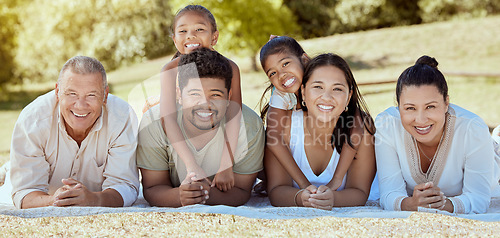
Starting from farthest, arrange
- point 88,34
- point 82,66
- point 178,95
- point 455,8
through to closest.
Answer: point 455,8 → point 88,34 → point 178,95 → point 82,66

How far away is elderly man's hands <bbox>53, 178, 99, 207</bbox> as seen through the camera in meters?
3.46

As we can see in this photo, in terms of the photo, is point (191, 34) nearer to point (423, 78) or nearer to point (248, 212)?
point (248, 212)

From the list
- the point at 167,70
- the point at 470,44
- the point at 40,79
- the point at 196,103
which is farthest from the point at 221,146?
the point at 40,79

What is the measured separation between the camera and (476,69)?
13766 millimetres

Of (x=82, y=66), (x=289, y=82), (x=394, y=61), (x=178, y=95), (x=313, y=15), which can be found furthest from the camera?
(x=313, y=15)

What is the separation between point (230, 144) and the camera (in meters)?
3.84

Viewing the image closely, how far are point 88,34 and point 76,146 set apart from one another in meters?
15.1

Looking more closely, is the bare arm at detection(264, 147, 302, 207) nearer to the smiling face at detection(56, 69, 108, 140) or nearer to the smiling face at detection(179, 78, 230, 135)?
the smiling face at detection(179, 78, 230, 135)

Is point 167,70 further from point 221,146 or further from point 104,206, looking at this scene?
point 104,206

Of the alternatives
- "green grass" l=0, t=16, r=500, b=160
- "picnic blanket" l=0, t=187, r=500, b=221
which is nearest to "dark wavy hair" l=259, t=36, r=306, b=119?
"picnic blanket" l=0, t=187, r=500, b=221

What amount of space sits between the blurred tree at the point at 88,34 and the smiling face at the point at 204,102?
535 inches

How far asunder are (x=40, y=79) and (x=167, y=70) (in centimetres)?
1519

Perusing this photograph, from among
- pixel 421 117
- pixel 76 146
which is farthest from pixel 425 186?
pixel 76 146

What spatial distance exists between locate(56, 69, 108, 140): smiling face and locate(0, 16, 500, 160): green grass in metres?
8.12
